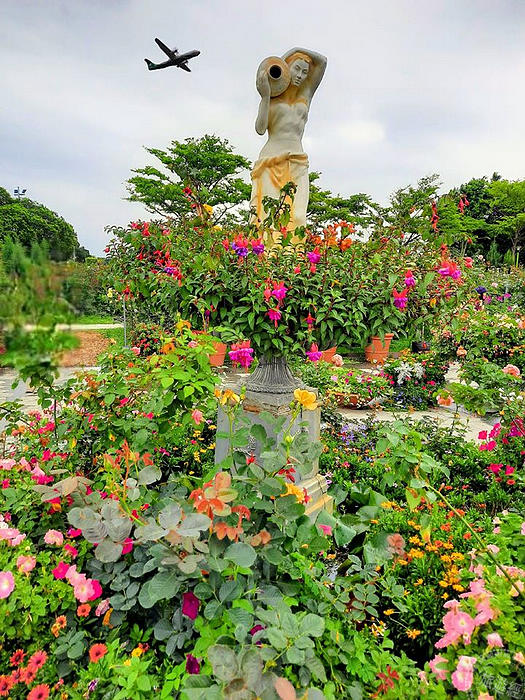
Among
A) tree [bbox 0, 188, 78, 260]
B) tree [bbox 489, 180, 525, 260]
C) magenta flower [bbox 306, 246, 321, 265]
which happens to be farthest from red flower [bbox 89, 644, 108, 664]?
tree [bbox 489, 180, 525, 260]

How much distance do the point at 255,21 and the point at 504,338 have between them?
3.77m

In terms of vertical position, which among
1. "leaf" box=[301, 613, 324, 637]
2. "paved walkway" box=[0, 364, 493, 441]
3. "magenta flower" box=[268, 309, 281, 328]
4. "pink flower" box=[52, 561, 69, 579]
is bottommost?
"paved walkway" box=[0, 364, 493, 441]

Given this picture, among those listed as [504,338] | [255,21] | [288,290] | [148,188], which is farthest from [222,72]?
[148,188]

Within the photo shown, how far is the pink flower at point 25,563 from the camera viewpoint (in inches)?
38.1

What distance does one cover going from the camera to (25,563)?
3.21ft

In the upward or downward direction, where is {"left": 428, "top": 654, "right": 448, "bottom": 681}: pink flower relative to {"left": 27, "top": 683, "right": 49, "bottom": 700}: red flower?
upward

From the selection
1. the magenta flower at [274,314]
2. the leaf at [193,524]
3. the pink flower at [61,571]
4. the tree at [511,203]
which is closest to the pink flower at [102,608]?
the pink flower at [61,571]

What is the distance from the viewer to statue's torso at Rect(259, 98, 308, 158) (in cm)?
283

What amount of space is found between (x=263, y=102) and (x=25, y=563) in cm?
294

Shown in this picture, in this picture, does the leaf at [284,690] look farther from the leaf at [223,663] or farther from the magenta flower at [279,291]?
the magenta flower at [279,291]

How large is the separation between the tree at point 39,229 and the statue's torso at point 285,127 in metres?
2.83

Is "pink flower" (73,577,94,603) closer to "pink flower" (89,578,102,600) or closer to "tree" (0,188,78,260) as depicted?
"pink flower" (89,578,102,600)

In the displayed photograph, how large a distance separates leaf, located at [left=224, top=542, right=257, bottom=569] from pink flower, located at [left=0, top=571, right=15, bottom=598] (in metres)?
0.55

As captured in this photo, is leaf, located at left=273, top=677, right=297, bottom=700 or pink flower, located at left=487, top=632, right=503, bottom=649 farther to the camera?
pink flower, located at left=487, top=632, right=503, bottom=649
